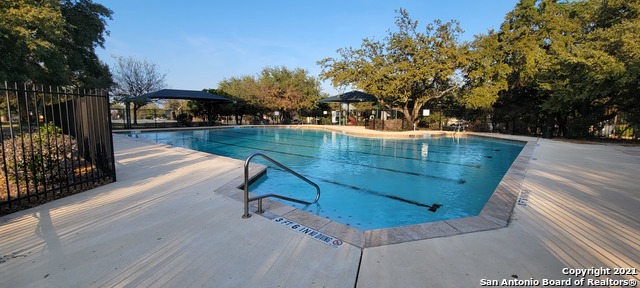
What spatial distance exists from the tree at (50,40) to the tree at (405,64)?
46.3 feet

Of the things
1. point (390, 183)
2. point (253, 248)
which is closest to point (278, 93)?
point (390, 183)

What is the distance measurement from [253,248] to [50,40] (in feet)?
53.7

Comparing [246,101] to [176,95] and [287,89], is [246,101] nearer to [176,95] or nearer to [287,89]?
[287,89]

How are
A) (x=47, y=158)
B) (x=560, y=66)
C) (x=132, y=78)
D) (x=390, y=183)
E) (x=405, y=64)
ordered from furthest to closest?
(x=132, y=78)
(x=405, y=64)
(x=560, y=66)
(x=390, y=183)
(x=47, y=158)

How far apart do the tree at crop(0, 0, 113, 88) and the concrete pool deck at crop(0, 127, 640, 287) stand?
32.9 feet

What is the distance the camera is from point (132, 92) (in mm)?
23609

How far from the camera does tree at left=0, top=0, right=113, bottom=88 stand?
31.1 feet

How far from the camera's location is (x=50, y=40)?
488 inches

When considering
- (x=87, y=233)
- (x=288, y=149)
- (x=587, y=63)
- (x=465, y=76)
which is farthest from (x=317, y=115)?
(x=87, y=233)

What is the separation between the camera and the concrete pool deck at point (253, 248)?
2.04 meters

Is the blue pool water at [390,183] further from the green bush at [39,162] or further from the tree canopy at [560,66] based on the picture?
the tree canopy at [560,66]

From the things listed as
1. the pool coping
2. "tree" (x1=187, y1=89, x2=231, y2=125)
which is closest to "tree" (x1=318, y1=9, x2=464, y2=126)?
"tree" (x1=187, y1=89, x2=231, y2=125)

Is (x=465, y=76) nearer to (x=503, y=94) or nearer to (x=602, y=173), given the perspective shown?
(x=503, y=94)

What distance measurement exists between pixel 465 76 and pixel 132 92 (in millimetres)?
26705
